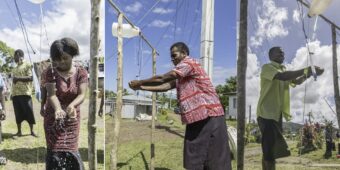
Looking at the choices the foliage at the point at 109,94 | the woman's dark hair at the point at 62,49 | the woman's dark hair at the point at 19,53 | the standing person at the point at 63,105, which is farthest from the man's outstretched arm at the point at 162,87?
the woman's dark hair at the point at 19,53

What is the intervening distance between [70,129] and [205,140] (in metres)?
0.87

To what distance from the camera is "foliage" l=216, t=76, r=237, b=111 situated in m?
3.78

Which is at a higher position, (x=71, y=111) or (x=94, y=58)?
(x=94, y=58)

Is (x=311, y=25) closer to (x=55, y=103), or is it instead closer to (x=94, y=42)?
(x=94, y=42)

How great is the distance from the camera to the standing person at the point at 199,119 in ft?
9.66

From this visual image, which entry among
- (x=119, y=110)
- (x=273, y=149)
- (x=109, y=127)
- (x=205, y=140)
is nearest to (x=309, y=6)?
(x=273, y=149)

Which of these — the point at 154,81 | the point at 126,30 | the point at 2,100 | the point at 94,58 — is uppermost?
the point at 126,30

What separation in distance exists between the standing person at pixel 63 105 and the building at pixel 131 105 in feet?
3.36

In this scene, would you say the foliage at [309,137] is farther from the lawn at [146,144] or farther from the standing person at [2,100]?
the standing person at [2,100]

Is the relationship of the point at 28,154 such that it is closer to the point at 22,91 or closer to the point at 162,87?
the point at 22,91

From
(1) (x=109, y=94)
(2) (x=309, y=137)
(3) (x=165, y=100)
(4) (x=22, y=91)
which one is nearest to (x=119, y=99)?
(1) (x=109, y=94)

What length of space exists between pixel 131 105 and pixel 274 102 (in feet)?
4.22

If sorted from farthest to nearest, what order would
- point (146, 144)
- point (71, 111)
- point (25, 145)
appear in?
point (146, 144)
point (25, 145)
point (71, 111)

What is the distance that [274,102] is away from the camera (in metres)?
3.60
